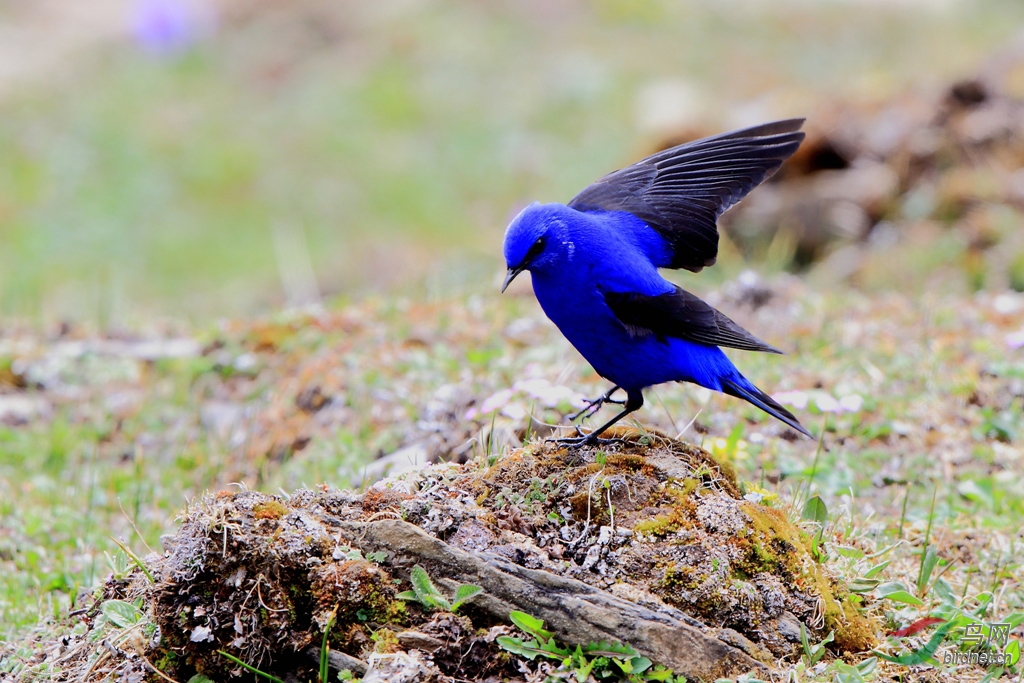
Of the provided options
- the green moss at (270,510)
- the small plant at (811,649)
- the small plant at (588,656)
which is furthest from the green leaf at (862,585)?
the green moss at (270,510)

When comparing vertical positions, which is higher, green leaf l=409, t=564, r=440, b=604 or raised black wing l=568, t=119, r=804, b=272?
raised black wing l=568, t=119, r=804, b=272

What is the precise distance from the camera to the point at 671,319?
342 centimetres

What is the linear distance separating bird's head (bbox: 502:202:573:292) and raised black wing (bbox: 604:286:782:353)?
22 cm

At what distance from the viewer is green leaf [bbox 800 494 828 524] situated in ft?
11.0

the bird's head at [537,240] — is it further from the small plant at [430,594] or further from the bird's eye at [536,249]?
the small plant at [430,594]

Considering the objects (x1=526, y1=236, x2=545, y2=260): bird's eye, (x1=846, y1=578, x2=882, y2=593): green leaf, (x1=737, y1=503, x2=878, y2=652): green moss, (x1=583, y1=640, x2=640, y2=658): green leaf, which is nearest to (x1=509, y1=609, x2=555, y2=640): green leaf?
(x1=583, y1=640, x2=640, y2=658): green leaf

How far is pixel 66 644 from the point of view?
9.89 feet

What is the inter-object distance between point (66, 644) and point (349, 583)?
925 mm

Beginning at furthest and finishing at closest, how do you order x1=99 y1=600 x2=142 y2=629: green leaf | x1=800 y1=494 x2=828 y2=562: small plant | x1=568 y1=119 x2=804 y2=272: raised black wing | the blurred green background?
the blurred green background < x1=568 y1=119 x2=804 y2=272: raised black wing < x1=800 y1=494 x2=828 y2=562: small plant < x1=99 y1=600 x2=142 y2=629: green leaf

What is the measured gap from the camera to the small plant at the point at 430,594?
2.74 m

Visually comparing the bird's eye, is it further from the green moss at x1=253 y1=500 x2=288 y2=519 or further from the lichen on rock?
the green moss at x1=253 y1=500 x2=288 y2=519

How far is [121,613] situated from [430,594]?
869 millimetres

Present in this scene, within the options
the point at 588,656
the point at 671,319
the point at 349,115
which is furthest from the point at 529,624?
the point at 349,115

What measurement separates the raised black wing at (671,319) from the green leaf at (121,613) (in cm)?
168
